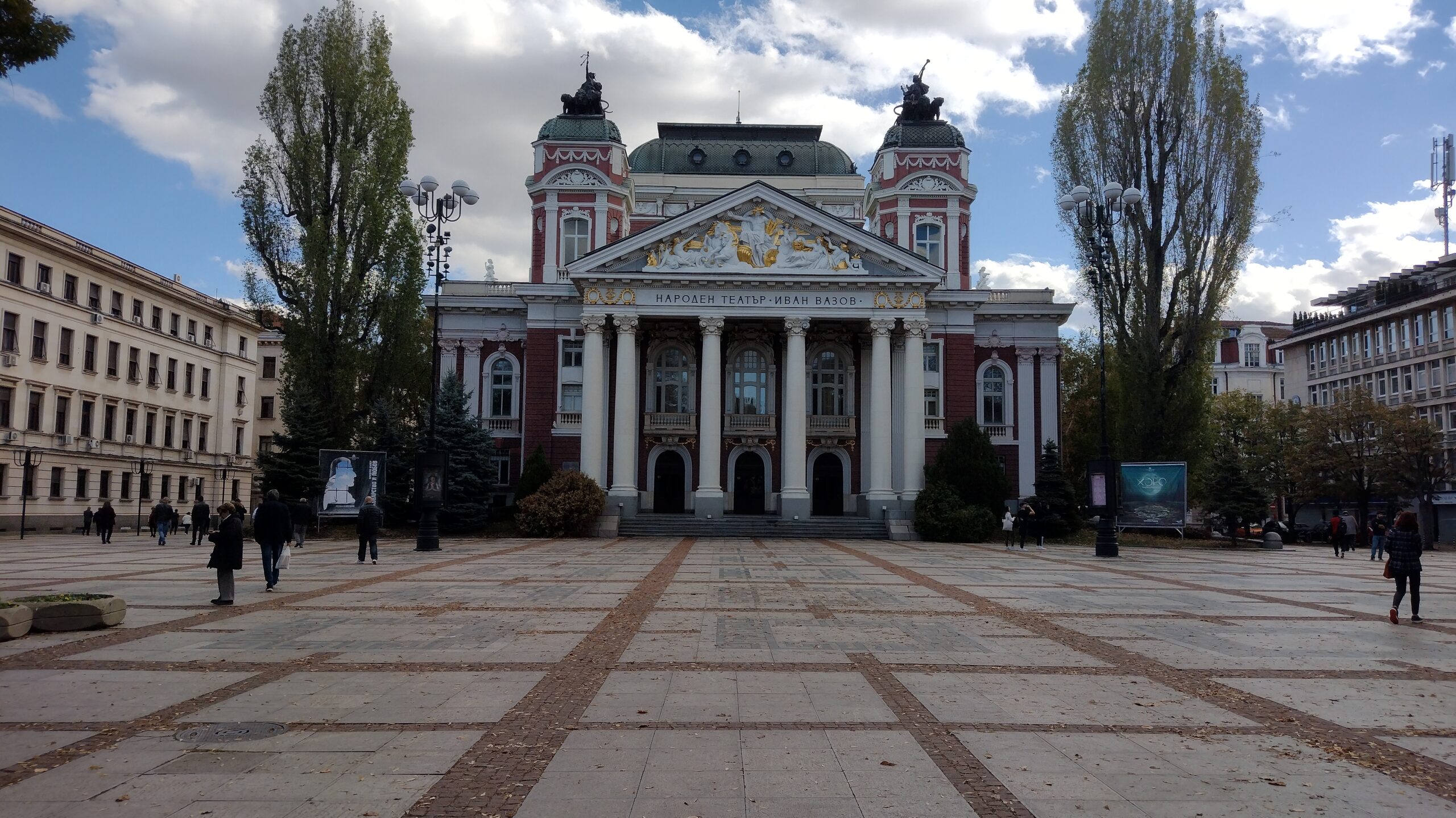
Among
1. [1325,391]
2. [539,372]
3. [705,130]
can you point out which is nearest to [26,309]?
[539,372]

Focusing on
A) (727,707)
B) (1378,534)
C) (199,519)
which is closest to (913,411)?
(1378,534)

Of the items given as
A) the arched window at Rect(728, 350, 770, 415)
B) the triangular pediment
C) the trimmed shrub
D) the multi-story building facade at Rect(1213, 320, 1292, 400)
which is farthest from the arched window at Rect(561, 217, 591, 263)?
the multi-story building facade at Rect(1213, 320, 1292, 400)

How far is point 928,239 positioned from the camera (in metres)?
50.1

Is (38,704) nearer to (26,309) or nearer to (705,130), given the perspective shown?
(26,309)

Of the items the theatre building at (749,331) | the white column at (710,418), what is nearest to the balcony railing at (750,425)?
the theatre building at (749,331)

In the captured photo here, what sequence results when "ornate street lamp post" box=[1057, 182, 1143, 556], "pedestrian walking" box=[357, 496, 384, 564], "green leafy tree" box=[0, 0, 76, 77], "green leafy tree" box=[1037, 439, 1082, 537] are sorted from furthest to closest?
"green leafy tree" box=[1037, 439, 1082, 537] < "ornate street lamp post" box=[1057, 182, 1143, 556] < "pedestrian walking" box=[357, 496, 384, 564] < "green leafy tree" box=[0, 0, 76, 77]

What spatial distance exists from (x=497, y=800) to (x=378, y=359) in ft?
117

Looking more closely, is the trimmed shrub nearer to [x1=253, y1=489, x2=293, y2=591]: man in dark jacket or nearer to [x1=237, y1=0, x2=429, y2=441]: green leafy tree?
[x1=237, y1=0, x2=429, y2=441]: green leafy tree

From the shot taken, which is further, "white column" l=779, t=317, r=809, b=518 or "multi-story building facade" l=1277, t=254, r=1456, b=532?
"multi-story building facade" l=1277, t=254, r=1456, b=532

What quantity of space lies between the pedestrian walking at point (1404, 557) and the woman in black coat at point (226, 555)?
16.1 m

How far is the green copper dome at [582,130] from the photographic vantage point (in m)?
49.9

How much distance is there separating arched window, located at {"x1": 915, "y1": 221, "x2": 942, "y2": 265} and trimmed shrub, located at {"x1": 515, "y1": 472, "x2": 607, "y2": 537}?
2169 cm

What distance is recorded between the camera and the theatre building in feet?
139

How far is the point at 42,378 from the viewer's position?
46219mm
